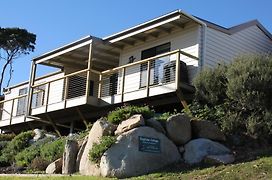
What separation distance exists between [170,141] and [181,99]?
4002 millimetres

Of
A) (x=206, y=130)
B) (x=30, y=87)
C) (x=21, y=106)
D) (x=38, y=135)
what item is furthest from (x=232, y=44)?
(x=21, y=106)

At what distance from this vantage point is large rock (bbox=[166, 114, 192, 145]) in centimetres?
1519

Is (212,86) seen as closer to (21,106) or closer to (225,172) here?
(225,172)

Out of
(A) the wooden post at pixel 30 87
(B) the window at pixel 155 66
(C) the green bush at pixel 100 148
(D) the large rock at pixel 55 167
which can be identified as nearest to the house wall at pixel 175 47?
(B) the window at pixel 155 66

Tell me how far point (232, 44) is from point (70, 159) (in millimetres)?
10458

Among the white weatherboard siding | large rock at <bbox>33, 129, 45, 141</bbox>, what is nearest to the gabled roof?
the white weatherboard siding

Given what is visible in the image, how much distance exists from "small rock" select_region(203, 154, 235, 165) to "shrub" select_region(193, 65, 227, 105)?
360 cm

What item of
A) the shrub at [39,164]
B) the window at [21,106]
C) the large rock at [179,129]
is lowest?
the shrub at [39,164]

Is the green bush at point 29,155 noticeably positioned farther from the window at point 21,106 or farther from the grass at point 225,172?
the window at point 21,106

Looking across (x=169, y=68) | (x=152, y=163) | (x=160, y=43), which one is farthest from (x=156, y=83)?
(x=152, y=163)

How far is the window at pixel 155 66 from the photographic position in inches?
818

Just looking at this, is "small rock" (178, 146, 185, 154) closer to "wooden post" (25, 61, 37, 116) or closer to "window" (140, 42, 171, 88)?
"window" (140, 42, 171, 88)

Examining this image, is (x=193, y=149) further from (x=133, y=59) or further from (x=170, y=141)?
(x=133, y=59)

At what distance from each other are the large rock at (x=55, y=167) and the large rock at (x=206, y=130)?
178 inches
